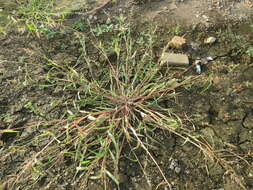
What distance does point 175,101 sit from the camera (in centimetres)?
176

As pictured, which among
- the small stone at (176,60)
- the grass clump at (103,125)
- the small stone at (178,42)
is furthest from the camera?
the small stone at (178,42)

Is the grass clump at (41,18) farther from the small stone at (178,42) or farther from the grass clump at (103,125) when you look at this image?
the small stone at (178,42)

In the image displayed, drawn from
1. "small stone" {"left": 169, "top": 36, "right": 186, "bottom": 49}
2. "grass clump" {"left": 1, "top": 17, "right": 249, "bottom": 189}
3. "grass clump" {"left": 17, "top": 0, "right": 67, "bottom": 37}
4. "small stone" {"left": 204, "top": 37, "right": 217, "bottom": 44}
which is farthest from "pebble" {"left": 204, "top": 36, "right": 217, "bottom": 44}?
"grass clump" {"left": 17, "top": 0, "right": 67, "bottom": 37}

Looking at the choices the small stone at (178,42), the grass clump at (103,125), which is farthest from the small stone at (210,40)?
the grass clump at (103,125)

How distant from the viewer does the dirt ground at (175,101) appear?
145 cm

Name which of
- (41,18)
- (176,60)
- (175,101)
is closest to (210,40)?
(176,60)

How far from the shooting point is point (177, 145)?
1.58 meters

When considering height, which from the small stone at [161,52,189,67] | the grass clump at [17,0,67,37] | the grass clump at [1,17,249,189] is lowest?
the grass clump at [1,17,249,189]

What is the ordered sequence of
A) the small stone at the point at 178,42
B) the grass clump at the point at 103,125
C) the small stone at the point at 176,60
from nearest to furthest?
the grass clump at the point at 103,125 < the small stone at the point at 176,60 < the small stone at the point at 178,42

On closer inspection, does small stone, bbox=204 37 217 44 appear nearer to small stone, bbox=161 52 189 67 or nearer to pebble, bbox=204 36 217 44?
pebble, bbox=204 36 217 44

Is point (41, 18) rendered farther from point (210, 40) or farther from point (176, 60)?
point (210, 40)

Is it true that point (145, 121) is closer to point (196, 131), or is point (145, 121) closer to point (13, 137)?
point (196, 131)

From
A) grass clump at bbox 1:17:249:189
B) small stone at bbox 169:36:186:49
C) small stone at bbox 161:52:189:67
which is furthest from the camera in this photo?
small stone at bbox 169:36:186:49

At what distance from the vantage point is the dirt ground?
145cm
